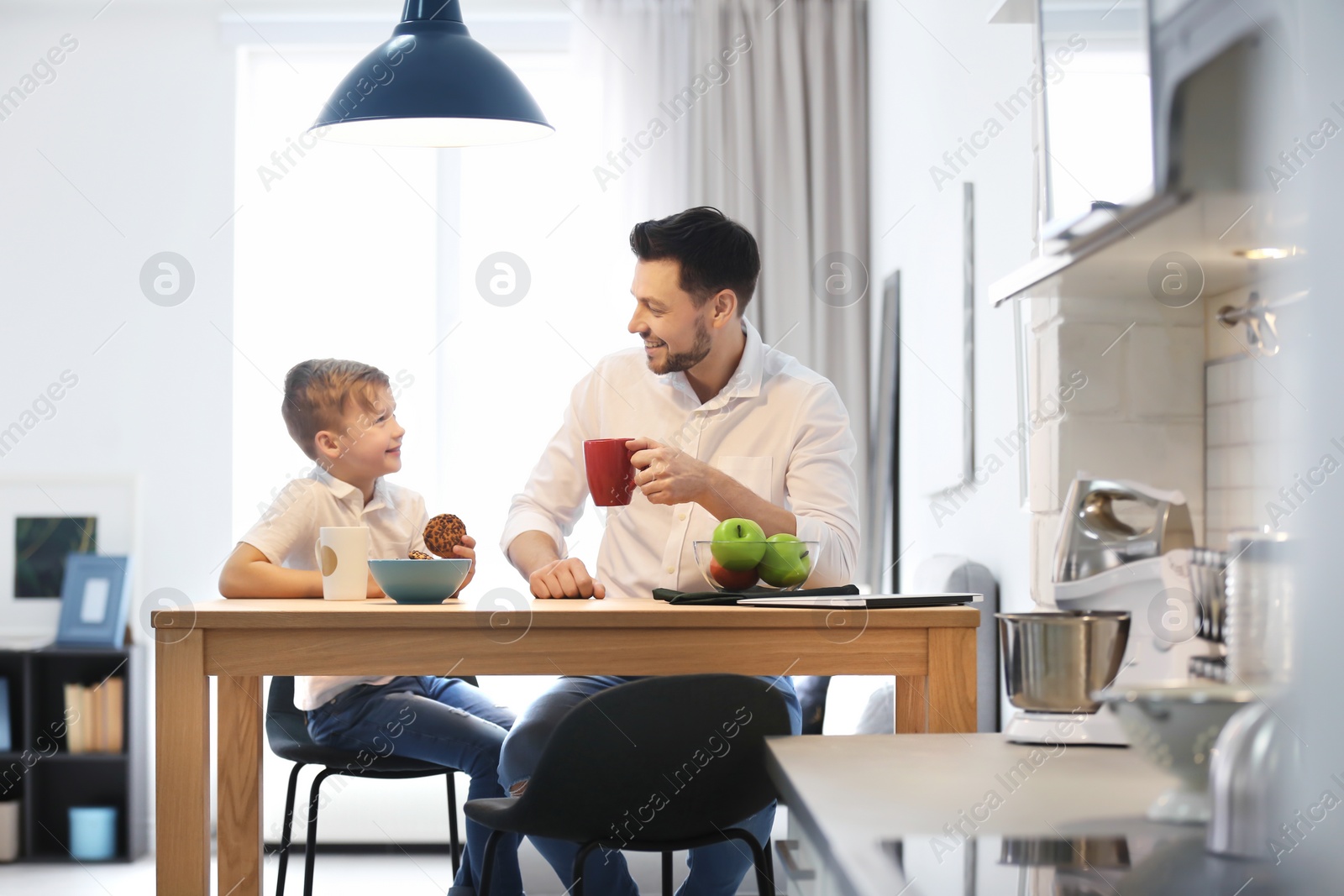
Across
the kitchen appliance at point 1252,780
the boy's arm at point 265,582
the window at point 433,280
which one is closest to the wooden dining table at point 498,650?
the boy's arm at point 265,582

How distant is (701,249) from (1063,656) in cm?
132

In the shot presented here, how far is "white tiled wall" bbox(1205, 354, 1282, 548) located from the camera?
761 millimetres

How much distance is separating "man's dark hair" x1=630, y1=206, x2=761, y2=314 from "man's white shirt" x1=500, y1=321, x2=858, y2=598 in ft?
0.39

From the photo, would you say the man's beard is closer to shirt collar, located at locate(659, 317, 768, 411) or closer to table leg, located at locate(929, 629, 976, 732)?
shirt collar, located at locate(659, 317, 768, 411)

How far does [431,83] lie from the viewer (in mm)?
2182

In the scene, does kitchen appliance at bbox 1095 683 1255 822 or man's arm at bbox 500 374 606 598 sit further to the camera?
man's arm at bbox 500 374 606 598

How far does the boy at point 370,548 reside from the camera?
2.07 m

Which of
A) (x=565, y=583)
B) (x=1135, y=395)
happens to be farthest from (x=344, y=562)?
(x=1135, y=395)

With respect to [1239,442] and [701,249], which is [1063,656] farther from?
[701,249]

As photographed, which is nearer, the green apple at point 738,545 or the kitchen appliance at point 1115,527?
the kitchen appliance at point 1115,527

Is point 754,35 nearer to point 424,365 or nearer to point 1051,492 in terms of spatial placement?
point 424,365

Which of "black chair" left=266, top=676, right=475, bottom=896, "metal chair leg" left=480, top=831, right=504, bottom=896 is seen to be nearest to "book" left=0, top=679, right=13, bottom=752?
"black chair" left=266, top=676, right=475, bottom=896

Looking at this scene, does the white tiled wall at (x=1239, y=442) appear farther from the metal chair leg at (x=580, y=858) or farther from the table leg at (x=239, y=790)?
the table leg at (x=239, y=790)

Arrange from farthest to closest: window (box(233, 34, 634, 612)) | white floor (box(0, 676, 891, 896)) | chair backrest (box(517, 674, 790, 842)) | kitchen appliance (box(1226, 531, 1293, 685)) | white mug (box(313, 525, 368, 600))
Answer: window (box(233, 34, 634, 612)) < white floor (box(0, 676, 891, 896)) < white mug (box(313, 525, 368, 600)) < chair backrest (box(517, 674, 790, 842)) < kitchen appliance (box(1226, 531, 1293, 685))
